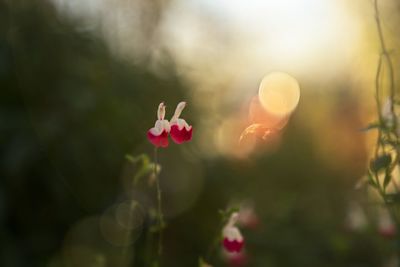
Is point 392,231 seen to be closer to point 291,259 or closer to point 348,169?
point 291,259

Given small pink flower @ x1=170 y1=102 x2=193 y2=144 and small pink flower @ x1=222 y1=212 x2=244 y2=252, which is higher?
small pink flower @ x1=170 y1=102 x2=193 y2=144

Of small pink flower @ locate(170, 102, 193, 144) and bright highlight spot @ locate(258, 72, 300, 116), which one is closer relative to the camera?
small pink flower @ locate(170, 102, 193, 144)

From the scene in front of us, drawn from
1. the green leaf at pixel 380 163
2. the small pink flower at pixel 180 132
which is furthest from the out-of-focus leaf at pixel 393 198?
the small pink flower at pixel 180 132

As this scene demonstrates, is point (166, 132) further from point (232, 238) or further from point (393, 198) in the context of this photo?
point (393, 198)

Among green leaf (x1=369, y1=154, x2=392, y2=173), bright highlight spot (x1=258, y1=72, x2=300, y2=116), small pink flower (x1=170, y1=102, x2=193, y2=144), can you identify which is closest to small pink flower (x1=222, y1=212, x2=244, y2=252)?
small pink flower (x1=170, y1=102, x2=193, y2=144)

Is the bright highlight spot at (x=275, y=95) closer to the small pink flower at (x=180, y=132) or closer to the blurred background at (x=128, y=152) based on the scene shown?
the blurred background at (x=128, y=152)

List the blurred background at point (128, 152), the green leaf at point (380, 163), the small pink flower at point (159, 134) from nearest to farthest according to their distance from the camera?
1. the small pink flower at point (159, 134)
2. the green leaf at point (380, 163)
3. the blurred background at point (128, 152)

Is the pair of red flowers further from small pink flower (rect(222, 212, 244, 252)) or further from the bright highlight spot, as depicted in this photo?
the bright highlight spot
